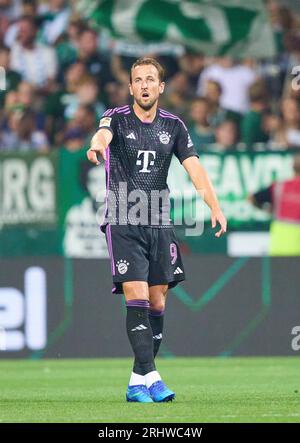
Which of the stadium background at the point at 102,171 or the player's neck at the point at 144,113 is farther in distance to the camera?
the stadium background at the point at 102,171

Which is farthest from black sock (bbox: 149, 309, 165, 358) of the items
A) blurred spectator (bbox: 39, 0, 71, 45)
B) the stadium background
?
blurred spectator (bbox: 39, 0, 71, 45)

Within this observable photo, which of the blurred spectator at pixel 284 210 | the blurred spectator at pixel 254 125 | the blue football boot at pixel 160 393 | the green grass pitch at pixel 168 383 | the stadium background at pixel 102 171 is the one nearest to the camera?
the green grass pitch at pixel 168 383

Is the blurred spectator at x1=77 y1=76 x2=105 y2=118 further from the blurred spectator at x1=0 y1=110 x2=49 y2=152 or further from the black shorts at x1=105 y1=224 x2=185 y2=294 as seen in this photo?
the black shorts at x1=105 y1=224 x2=185 y2=294

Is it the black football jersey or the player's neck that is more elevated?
the player's neck

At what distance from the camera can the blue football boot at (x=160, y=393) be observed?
820 cm

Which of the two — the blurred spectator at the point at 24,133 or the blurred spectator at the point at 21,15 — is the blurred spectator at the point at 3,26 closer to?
the blurred spectator at the point at 21,15

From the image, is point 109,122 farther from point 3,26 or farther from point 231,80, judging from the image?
point 3,26

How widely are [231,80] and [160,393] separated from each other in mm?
8937

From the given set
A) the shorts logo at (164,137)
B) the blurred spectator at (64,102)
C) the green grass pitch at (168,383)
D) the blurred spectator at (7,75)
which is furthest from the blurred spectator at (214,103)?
the shorts logo at (164,137)

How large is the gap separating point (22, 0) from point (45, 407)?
1099 cm

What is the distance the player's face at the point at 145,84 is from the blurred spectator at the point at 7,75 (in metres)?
8.99

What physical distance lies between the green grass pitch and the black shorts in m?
0.83

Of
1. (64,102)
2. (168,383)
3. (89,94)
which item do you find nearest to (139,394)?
(168,383)

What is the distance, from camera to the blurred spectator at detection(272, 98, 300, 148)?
15398mm
